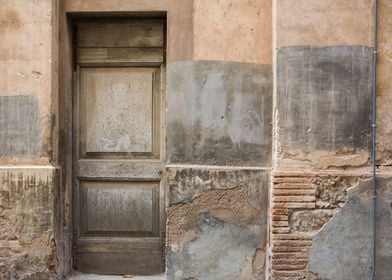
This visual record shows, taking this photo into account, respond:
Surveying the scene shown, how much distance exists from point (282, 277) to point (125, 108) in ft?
6.86

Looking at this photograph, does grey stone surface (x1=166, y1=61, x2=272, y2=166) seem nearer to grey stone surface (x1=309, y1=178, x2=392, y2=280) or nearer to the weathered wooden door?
the weathered wooden door

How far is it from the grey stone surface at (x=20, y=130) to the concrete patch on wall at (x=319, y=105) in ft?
7.05

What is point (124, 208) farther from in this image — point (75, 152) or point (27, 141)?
point (27, 141)

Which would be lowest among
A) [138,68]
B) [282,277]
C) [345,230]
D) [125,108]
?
[282,277]

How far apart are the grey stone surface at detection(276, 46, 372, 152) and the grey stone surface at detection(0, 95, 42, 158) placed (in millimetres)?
2147

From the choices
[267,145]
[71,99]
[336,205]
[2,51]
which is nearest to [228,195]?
[267,145]

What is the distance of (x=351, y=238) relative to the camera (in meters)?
4.62

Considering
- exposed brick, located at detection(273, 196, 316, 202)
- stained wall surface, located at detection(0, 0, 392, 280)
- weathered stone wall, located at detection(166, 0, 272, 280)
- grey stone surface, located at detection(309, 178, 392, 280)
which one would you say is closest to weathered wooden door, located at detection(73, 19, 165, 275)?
stained wall surface, located at detection(0, 0, 392, 280)

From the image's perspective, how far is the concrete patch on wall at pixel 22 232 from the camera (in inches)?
189

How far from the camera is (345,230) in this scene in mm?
4625

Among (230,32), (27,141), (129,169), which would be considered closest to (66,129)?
(27,141)

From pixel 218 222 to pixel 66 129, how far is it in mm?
1642

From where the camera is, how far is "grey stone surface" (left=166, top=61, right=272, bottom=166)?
4820 mm

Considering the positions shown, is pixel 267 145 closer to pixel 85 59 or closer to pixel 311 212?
pixel 311 212
